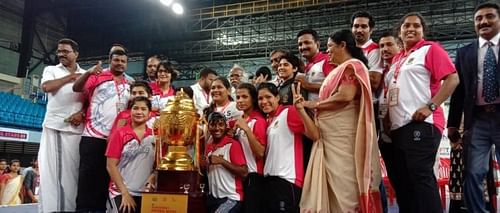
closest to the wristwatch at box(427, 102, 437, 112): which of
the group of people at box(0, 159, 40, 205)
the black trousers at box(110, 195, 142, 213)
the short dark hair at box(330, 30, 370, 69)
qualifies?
the short dark hair at box(330, 30, 370, 69)

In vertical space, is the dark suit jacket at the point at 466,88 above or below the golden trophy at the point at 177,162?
above

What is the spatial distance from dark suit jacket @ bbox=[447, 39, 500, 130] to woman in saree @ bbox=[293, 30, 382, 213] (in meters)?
0.56

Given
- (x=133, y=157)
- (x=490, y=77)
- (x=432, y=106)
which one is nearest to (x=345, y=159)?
(x=432, y=106)

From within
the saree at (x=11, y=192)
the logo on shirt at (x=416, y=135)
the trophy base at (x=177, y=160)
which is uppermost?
the logo on shirt at (x=416, y=135)

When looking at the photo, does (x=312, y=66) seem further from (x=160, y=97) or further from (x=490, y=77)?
(x=160, y=97)

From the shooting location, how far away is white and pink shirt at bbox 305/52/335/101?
2645 millimetres

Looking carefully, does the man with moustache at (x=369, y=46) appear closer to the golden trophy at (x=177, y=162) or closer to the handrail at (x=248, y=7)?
the golden trophy at (x=177, y=162)

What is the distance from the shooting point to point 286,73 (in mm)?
2777

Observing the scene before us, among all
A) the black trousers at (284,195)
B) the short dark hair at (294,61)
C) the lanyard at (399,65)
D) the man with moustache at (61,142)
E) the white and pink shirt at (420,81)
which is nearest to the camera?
the white and pink shirt at (420,81)

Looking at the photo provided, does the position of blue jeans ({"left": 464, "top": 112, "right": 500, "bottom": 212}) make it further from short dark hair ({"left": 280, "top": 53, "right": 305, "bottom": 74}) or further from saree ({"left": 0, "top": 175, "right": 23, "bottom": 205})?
saree ({"left": 0, "top": 175, "right": 23, "bottom": 205})

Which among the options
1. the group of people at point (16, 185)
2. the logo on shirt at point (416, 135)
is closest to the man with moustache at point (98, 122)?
the logo on shirt at point (416, 135)

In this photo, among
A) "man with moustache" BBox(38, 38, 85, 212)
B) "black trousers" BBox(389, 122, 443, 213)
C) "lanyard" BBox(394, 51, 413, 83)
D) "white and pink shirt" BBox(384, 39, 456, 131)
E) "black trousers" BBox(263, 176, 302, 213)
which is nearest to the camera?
"black trousers" BBox(389, 122, 443, 213)

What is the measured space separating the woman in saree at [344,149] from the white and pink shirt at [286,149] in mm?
219

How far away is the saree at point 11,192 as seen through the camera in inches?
281
